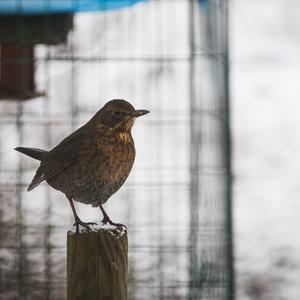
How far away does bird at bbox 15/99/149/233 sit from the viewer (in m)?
3.32

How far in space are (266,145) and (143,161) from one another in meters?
2.34

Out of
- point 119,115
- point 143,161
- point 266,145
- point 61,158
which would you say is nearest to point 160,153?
point 143,161

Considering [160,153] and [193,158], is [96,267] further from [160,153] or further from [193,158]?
[160,153]

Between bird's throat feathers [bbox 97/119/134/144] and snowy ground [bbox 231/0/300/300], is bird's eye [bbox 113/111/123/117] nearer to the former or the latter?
bird's throat feathers [bbox 97/119/134/144]

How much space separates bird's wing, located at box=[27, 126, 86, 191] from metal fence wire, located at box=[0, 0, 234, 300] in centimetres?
177

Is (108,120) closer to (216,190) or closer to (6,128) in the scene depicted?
(216,190)

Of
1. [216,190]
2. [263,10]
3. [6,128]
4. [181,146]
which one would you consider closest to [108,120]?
[216,190]

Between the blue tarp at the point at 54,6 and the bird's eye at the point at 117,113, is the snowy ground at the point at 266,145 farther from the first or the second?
the bird's eye at the point at 117,113

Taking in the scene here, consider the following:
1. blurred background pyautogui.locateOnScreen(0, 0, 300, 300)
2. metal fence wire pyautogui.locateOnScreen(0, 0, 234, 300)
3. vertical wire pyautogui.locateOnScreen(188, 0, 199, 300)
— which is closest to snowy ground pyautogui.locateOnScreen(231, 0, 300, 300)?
blurred background pyautogui.locateOnScreen(0, 0, 300, 300)

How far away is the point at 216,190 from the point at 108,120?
2.61 metres

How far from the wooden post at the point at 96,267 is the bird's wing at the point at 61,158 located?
3.02 ft

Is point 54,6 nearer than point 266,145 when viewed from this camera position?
Yes

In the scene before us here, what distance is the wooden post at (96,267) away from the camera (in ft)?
8.27

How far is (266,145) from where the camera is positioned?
9867mm
